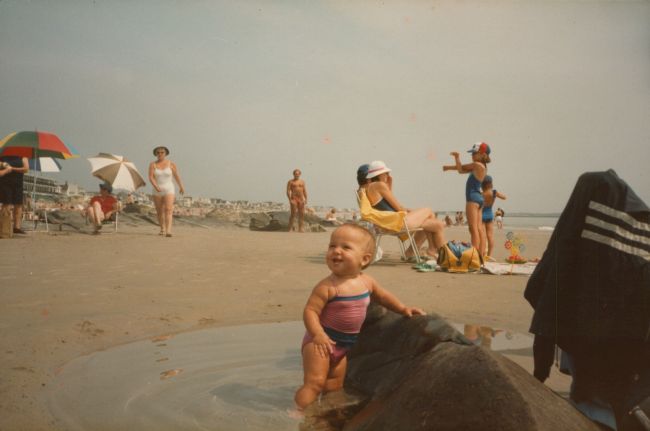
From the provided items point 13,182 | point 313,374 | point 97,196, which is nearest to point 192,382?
point 313,374

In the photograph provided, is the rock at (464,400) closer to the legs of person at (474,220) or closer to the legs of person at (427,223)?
the legs of person at (427,223)

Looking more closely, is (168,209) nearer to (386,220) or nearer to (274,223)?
(386,220)

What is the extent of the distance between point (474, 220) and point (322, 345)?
21.0 ft

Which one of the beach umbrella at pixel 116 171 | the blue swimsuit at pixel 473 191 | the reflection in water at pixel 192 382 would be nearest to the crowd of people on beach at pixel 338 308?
the reflection in water at pixel 192 382

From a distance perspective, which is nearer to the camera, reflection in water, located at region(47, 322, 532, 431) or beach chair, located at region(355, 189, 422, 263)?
reflection in water, located at region(47, 322, 532, 431)

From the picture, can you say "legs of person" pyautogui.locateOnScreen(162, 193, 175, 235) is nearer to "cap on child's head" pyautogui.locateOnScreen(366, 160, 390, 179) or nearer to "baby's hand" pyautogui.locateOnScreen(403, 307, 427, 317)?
"cap on child's head" pyautogui.locateOnScreen(366, 160, 390, 179)

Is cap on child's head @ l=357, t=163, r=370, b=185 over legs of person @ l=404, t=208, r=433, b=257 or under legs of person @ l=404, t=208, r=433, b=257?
over

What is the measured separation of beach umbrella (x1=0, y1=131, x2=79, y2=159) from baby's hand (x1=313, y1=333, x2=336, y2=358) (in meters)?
11.0

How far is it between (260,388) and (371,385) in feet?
2.11

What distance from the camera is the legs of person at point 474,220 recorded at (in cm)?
884

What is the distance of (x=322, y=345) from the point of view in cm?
296

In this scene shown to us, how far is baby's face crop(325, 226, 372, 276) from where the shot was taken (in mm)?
3160

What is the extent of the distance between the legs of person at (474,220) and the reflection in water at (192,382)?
4528 millimetres

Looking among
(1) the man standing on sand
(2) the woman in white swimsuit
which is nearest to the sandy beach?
(2) the woman in white swimsuit
